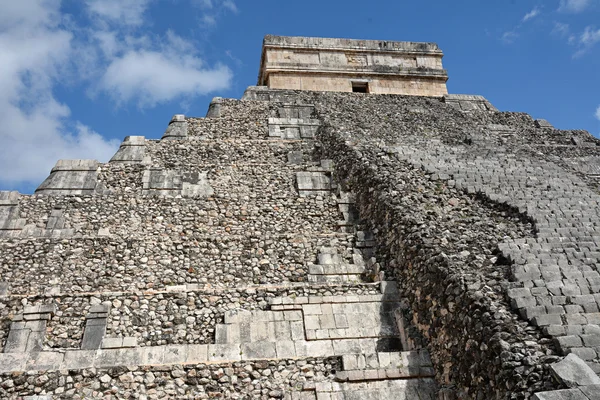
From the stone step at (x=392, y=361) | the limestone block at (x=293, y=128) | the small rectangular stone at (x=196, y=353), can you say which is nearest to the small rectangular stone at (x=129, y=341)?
the small rectangular stone at (x=196, y=353)

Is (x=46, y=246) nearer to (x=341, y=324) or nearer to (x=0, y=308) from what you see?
(x=0, y=308)

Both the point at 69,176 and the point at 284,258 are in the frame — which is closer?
the point at 284,258

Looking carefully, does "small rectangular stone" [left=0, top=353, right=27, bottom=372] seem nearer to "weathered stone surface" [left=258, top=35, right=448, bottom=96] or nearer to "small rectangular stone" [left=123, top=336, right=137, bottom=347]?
"small rectangular stone" [left=123, top=336, right=137, bottom=347]

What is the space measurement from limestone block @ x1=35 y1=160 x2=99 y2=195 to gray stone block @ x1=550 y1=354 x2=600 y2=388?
9.41 metres

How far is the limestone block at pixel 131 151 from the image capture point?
12383mm

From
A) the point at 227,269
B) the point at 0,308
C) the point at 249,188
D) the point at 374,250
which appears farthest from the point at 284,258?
the point at 0,308

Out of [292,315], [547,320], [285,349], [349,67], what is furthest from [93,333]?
[349,67]

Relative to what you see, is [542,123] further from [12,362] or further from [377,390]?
[12,362]

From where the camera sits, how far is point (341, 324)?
843cm

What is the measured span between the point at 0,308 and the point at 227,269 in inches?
144

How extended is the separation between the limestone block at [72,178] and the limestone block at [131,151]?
56 centimetres

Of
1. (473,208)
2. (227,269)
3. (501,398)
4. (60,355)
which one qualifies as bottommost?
(501,398)

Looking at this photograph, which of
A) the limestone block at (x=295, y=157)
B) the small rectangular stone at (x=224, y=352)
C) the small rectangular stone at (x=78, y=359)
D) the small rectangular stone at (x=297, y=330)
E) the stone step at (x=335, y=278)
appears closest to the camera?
the small rectangular stone at (x=78, y=359)

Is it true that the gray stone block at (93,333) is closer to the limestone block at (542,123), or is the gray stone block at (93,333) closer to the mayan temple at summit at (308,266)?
the mayan temple at summit at (308,266)
